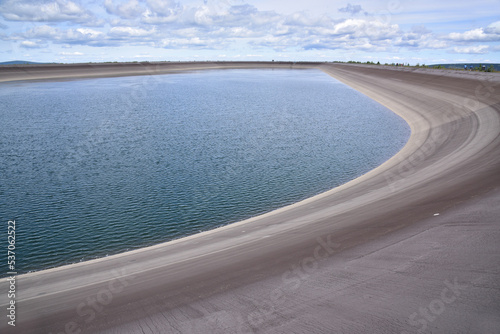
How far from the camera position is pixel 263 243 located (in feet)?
38.5

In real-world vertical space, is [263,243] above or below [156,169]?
above

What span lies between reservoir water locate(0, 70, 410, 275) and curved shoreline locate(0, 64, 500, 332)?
1.79 meters

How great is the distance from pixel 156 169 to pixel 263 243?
42.1 ft

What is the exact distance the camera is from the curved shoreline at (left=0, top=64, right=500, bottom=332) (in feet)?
29.2

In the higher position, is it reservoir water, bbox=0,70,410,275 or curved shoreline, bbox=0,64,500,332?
curved shoreline, bbox=0,64,500,332

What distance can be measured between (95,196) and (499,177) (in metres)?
16.8

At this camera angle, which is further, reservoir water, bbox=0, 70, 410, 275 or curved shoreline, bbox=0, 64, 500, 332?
reservoir water, bbox=0, 70, 410, 275

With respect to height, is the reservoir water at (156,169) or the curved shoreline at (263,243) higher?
the curved shoreline at (263,243)

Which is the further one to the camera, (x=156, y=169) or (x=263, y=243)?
(x=156, y=169)

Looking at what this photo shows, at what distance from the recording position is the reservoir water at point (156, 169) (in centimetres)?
1498

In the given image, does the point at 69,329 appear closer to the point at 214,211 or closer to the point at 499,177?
the point at 214,211

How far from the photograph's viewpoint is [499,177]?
46.5 feet

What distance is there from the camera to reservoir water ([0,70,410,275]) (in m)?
15.0

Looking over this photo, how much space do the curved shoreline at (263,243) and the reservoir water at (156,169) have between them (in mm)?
1792
